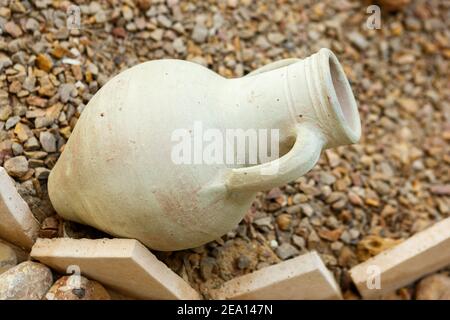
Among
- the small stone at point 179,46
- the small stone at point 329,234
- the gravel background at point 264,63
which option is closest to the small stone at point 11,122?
the gravel background at point 264,63

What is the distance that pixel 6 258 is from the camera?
1664 millimetres

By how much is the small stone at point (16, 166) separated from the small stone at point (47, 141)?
3.0 inches

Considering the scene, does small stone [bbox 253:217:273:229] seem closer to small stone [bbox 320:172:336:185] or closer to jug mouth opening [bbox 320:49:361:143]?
small stone [bbox 320:172:336:185]

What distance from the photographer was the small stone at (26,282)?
5.00 feet

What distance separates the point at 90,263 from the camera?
1.56 meters

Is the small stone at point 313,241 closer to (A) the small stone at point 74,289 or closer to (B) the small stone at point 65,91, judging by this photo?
(A) the small stone at point 74,289

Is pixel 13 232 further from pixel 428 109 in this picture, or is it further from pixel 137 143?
pixel 428 109

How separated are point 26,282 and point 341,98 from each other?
910 millimetres

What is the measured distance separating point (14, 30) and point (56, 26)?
137 millimetres

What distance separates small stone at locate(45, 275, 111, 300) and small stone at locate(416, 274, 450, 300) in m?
0.97

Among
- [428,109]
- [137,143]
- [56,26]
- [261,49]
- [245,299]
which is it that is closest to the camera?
[137,143]

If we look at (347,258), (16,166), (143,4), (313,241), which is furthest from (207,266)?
(143,4)

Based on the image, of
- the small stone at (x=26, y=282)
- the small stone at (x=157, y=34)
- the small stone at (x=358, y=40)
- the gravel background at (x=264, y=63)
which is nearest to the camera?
the small stone at (x=26, y=282)
